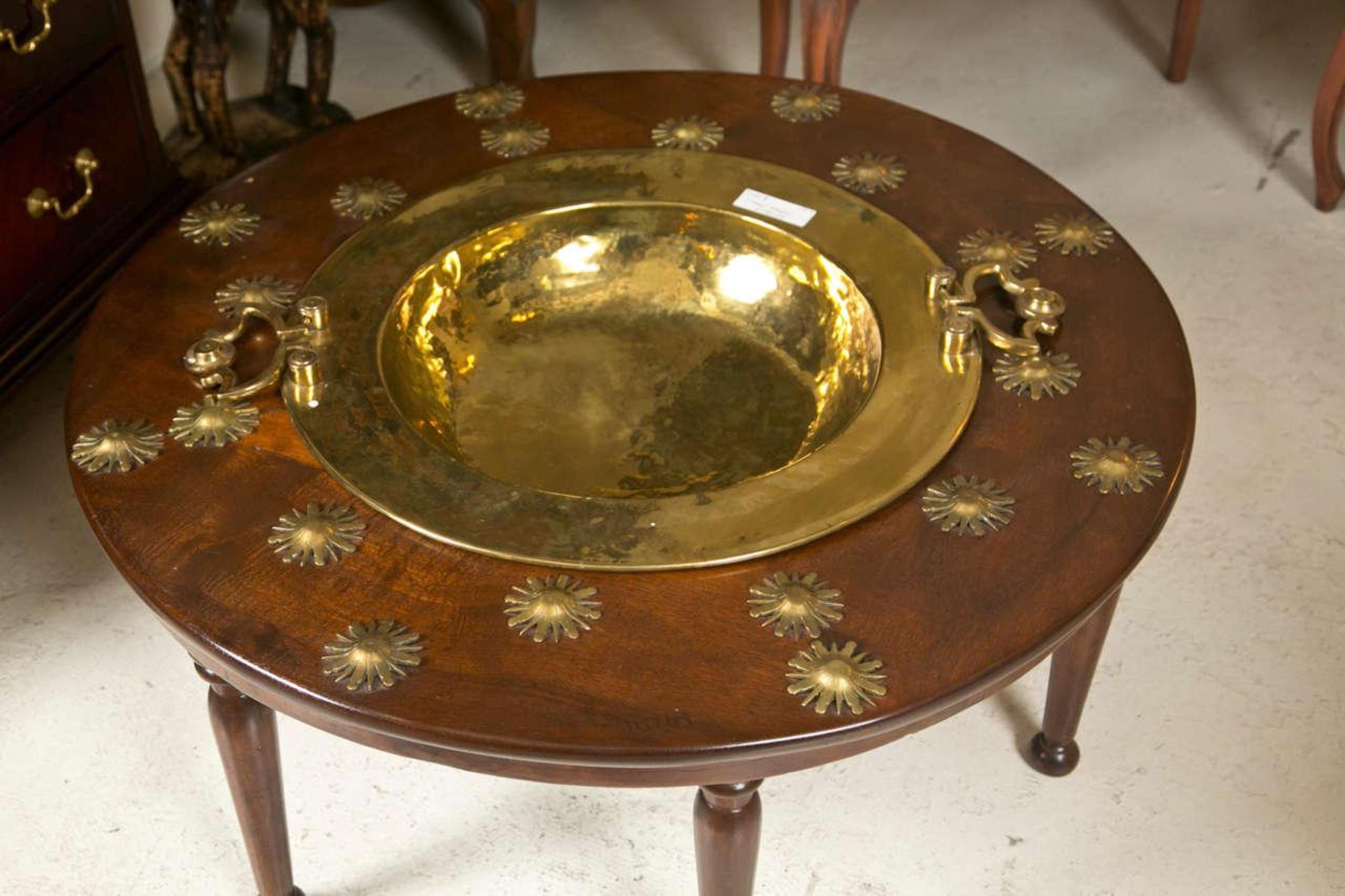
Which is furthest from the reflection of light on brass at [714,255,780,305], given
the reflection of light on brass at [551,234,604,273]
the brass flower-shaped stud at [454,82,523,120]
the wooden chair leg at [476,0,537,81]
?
the wooden chair leg at [476,0,537,81]

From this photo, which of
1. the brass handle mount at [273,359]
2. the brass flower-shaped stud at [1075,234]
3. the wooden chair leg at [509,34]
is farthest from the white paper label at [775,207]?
the wooden chair leg at [509,34]

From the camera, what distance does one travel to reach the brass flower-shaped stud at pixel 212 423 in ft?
5.15

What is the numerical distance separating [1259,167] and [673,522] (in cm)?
Answer: 209

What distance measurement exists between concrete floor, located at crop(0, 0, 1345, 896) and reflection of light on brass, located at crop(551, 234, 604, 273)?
67cm

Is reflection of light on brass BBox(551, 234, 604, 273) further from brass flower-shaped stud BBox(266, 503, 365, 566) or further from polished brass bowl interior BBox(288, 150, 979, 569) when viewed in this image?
brass flower-shaped stud BBox(266, 503, 365, 566)

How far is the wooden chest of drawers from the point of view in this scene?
2.22 meters

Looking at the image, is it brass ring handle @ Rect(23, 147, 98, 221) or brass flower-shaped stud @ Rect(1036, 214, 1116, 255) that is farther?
brass ring handle @ Rect(23, 147, 98, 221)

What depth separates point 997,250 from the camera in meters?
1.81

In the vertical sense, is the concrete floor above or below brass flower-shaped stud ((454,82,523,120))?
below

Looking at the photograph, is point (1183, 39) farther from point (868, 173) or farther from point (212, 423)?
point (212, 423)

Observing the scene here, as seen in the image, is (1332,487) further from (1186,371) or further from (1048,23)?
(1048,23)

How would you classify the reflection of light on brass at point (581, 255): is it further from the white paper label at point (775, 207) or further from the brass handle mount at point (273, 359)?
the brass handle mount at point (273, 359)

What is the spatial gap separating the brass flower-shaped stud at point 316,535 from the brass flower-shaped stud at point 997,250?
788 mm

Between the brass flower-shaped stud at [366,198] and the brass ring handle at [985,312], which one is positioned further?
the brass flower-shaped stud at [366,198]
